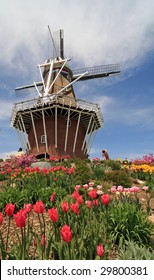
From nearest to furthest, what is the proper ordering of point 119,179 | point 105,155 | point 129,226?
point 129,226
point 119,179
point 105,155

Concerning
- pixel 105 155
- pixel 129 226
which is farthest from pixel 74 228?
pixel 105 155

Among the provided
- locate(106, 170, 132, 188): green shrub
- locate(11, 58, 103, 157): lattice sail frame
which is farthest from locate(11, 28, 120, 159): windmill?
locate(106, 170, 132, 188): green shrub

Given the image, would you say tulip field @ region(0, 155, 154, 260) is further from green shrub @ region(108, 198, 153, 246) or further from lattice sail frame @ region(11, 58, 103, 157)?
lattice sail frame @ region(11, 58, 103, 157)

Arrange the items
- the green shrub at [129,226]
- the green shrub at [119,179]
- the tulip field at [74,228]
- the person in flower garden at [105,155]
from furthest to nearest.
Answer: the person in flower garden at [105,155] < the green shrub at [119,179] < the green shrub at [129,226] < the tulip field at [74,228]

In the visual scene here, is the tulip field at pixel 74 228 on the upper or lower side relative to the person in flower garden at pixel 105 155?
lower

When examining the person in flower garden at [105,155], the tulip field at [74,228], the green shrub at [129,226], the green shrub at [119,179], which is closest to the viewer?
the tulip field at [74,228]

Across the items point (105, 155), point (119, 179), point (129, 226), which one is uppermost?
point (105, 155)

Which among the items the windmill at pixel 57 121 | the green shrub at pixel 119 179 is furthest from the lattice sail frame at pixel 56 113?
the green shrub at pixel 119 179

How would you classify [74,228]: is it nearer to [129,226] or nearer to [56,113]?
[129,226]

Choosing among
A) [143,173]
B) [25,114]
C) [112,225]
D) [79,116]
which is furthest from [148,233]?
[25,114]

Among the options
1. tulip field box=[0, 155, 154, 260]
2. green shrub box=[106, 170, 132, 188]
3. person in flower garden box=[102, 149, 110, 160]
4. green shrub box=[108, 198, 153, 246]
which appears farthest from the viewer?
person in flower garden box=[102, 149, 110, 160]

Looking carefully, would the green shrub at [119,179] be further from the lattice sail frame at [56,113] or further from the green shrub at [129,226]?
the lattice sail frame at [56,113]
